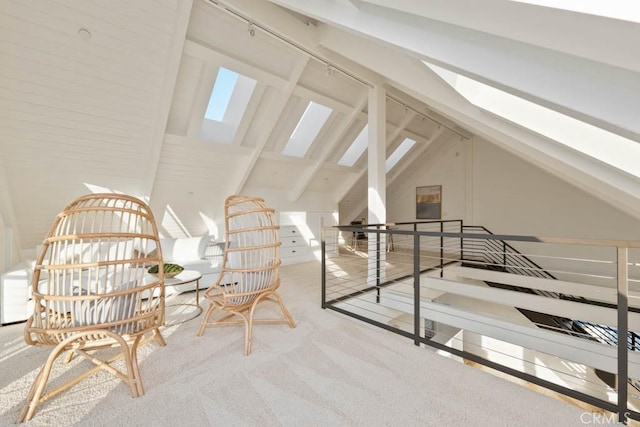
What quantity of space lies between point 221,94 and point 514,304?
15.5 feet

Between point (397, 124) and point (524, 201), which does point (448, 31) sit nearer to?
point (397, 124)

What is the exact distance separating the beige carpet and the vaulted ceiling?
4.94ft

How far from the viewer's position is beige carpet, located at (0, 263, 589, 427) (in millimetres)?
1384

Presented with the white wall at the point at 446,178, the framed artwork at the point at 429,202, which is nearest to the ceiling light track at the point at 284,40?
the white wall at the point at 446,178

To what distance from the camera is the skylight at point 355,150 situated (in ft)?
19.8

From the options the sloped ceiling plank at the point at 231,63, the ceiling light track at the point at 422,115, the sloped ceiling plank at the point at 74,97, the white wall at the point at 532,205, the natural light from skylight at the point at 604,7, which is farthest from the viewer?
the white wall at the point at 532,205

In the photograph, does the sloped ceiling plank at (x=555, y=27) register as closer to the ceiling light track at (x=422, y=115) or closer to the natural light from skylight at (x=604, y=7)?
the natural light from skylight at (x=604, y=7)

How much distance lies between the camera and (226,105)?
409 cm

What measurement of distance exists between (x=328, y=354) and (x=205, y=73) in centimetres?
339

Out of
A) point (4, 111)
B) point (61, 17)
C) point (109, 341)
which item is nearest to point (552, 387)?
point (109, 341)

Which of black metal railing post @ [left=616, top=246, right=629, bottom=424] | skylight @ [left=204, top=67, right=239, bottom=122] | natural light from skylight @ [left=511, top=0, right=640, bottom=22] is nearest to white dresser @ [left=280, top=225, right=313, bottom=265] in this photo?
skylight @ [left=204, top=67, right=239, bottom=122]

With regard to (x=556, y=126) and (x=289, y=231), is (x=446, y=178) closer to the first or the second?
(x=289, y=231)

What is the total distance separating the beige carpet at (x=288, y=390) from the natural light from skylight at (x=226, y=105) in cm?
300

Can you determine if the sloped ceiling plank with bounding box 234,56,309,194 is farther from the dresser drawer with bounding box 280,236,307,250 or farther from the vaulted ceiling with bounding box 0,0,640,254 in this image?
the dresser drawer with bounding box 280,236,307,250
